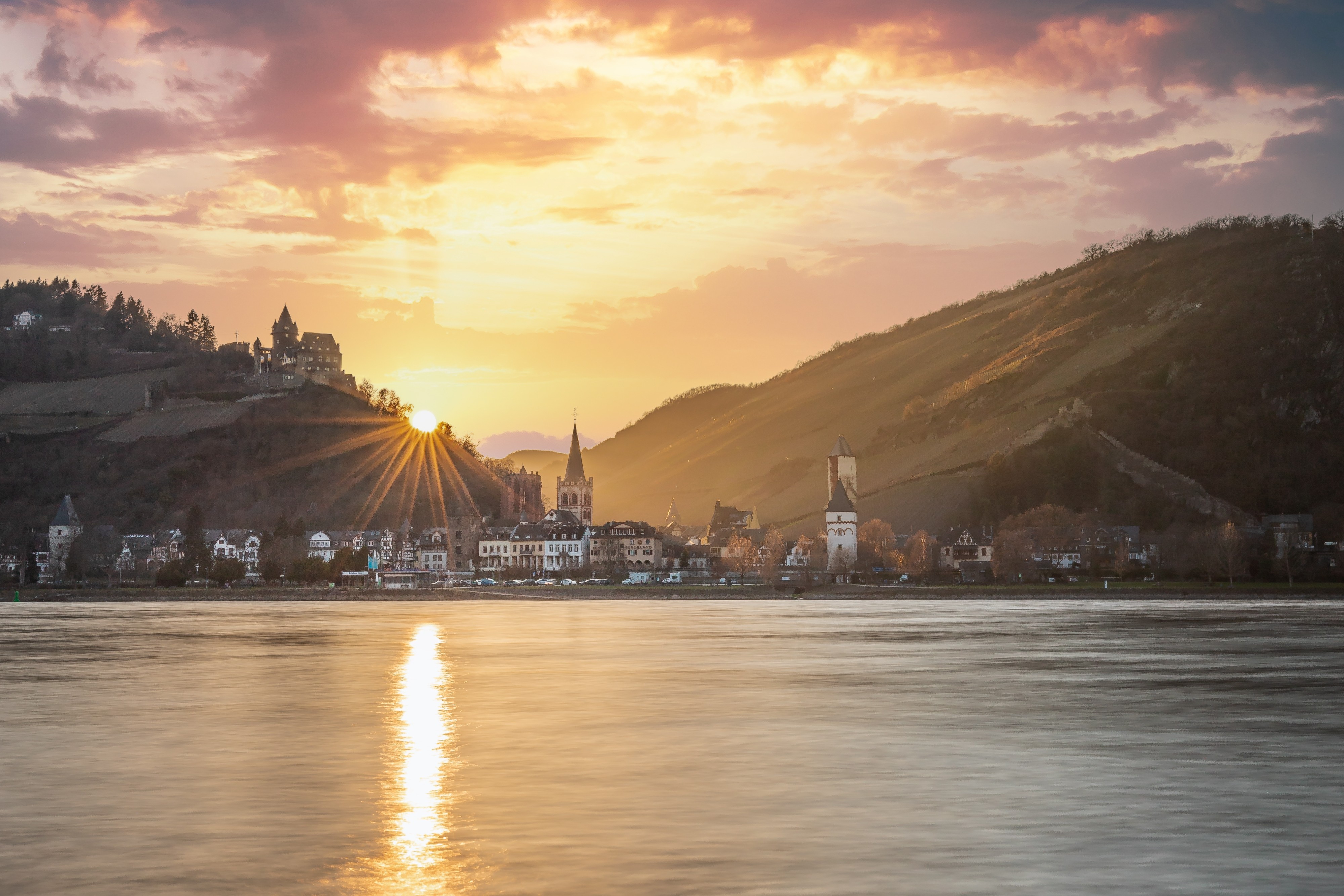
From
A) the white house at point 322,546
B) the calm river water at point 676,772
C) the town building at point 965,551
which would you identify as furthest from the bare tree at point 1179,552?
the white house at point 322,546

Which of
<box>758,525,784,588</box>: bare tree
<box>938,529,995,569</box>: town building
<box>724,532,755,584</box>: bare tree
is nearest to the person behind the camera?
<box>758,525,784,588</box>: bare tree

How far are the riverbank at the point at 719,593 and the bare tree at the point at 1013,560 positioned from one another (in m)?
7.40

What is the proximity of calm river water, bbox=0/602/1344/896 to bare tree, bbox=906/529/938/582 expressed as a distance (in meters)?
111

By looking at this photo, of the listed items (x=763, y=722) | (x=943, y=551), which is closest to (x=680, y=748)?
(x=763, y=722)

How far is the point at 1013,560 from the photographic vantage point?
507 ft

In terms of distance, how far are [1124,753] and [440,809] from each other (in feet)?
50.6

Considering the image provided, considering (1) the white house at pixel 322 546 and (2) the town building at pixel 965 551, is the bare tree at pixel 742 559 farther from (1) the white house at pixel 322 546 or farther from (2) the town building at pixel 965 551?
(1) the white house at pixel 322 546

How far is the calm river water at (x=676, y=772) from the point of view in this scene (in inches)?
709

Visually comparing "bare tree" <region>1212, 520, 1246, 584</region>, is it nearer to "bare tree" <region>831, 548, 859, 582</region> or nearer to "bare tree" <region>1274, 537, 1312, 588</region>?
"bare tree" <region>1274, 537, 1312, 588</region>

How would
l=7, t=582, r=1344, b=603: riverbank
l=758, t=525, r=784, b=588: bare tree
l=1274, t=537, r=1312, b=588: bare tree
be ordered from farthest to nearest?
l=758, t=525, r=784, b=588: bare tree → l=1274, t=537, r=1312, b=588: bare tree → l=7, t=582, r=1344, b=603: riverbank

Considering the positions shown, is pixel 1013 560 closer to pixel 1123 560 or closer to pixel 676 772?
pixel 1123 560

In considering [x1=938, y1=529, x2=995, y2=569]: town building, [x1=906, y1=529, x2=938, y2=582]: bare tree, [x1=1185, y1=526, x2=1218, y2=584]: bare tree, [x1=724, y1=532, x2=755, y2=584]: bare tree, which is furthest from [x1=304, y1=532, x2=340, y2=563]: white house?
[x1=1185, y1=526, x2=1218, y2=584]: bare tree

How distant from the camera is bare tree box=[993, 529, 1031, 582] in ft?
507

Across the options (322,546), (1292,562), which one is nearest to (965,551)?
(1292,562)
